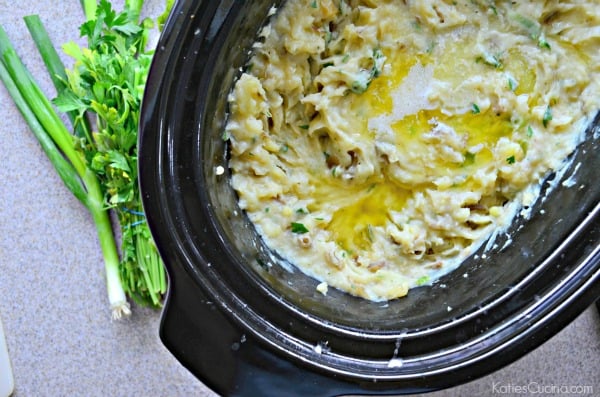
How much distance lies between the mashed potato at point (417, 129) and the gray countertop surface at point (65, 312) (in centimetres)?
50

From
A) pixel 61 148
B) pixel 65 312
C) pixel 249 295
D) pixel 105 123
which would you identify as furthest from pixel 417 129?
pixel 65 312

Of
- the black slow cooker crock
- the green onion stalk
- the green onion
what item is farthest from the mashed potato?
the green onion stalk

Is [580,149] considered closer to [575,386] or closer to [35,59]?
[575,386]

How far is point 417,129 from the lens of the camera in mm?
1688

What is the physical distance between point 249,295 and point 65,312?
0.72 m

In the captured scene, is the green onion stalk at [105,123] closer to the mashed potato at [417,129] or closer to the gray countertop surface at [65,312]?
the gray countertop surface at [65,312]

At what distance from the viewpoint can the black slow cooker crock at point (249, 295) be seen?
1.33 m

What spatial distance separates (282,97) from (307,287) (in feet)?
1.48

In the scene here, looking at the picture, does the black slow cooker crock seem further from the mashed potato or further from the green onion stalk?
the green onion stalk

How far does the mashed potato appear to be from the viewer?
162 centimetres

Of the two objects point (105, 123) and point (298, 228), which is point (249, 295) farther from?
point (105, 123)

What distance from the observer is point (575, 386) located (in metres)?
1.87

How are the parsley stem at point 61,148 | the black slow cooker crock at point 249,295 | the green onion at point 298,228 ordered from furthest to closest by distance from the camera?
the parsley stem at point 61,148 < the green onion at point 298,228 < the black slow cooker crock at point 249,295

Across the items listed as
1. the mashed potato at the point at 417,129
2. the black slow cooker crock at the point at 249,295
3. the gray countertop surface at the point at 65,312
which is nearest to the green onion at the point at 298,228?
the mashed potato at the point at 417,129
